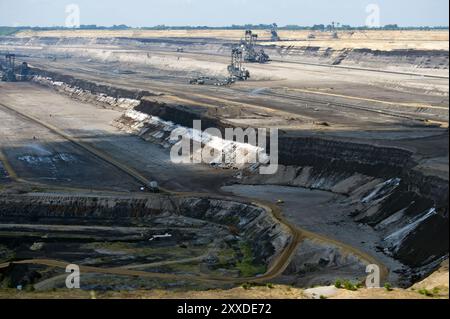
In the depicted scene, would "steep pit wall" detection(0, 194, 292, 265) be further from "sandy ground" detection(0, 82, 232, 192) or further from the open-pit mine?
"sandy ground" detection(0, 82, 232, 192)

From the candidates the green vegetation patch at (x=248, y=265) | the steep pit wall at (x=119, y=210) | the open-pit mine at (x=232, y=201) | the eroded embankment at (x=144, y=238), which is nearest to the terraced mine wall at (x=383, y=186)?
the open-pit mine at (x=232, y=201)

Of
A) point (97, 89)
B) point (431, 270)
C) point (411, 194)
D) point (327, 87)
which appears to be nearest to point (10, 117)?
point (97, 89)

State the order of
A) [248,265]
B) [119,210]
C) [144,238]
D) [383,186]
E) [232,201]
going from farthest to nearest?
[119,210], [232,201], [383,186], [144,238], [248,265]

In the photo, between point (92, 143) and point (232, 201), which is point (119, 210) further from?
point (92, 143)

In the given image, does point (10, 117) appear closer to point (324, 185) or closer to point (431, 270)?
point (324, 185)

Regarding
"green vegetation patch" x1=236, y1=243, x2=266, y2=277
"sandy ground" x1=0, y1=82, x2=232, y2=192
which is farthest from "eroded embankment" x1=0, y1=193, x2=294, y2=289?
"sandy ground" x1=0, y1=82, x2=232, y2=192

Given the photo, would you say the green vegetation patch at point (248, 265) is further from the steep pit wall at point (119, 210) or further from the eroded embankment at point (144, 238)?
the steep pit wall at point (119, 210)

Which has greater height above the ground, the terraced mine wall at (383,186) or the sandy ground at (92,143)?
the terraced mine wall at (383,186)

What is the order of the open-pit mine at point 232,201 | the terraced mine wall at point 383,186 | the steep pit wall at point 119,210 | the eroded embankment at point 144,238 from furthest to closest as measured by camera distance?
the steep pit wall at point 119,210
the eroded embankment at point 144,238
the open-pit mine at point 232,201
the terraced mine wall at point 383,186

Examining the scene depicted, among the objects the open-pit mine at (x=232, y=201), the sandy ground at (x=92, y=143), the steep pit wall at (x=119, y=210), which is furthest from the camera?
the sandy ground at (x=92, y=143)

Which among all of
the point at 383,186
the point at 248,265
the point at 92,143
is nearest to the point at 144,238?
the point at 248,265
